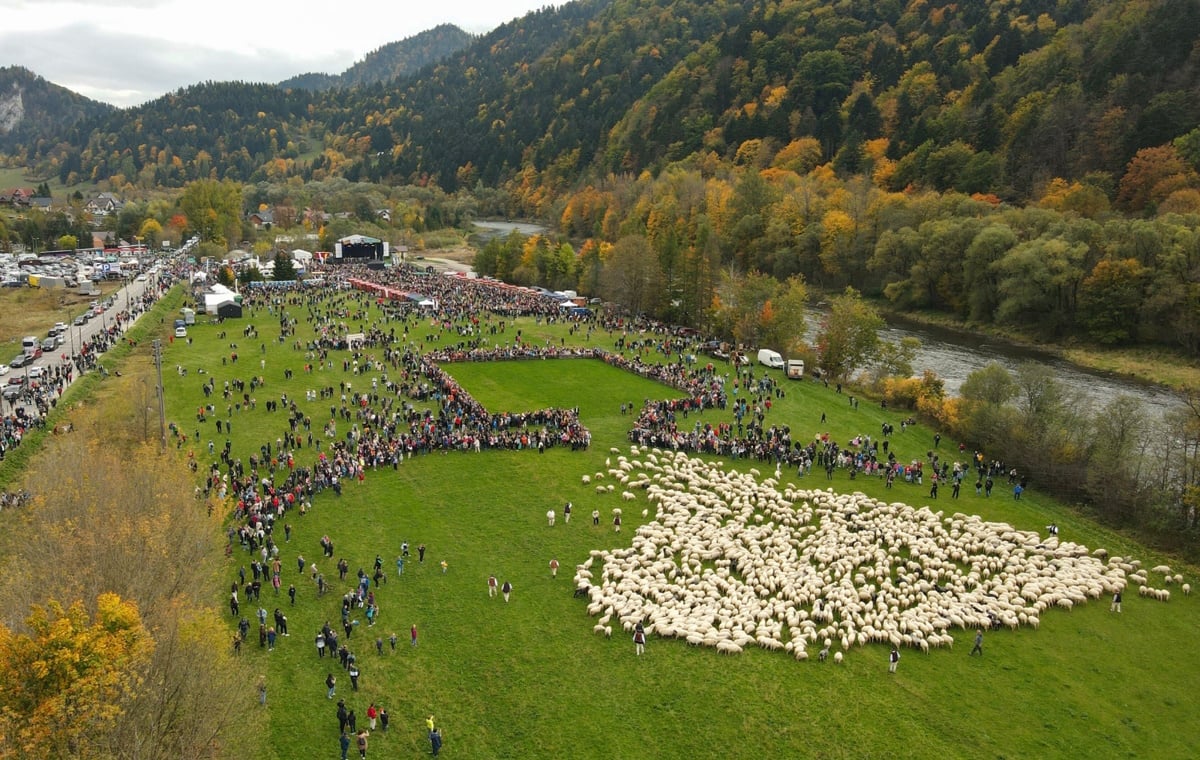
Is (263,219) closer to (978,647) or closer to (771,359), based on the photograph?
(771,359)

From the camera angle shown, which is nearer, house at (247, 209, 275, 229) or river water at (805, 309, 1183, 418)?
river water at (805, 309, 1183, 418)

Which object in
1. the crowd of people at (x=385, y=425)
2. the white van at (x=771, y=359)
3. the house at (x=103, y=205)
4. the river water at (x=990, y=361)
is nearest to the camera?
the crowd of people at (x=385, y=425)

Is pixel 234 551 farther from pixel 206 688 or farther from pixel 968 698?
pixel 968 698

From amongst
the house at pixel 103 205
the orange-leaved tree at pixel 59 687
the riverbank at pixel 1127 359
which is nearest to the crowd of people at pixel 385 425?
the orange-leaved tree at pixel 59 687

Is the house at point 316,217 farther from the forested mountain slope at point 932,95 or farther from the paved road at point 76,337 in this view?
the paved road at point 76,337

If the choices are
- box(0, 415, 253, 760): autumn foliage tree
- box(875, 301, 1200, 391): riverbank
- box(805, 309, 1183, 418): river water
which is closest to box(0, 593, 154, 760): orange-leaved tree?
box(0, 415, 253, 760): autumn foliage tree

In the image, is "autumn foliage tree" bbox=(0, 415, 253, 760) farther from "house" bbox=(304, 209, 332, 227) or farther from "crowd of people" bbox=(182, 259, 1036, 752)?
"house" bbox=(304, 209, 332, 227)
